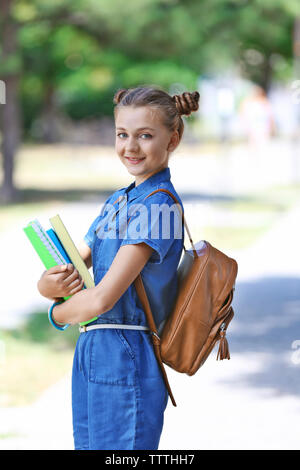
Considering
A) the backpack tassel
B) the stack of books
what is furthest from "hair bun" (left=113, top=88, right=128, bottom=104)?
the backpack tassel

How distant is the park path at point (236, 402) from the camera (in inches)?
162

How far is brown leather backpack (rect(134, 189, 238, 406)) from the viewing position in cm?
243

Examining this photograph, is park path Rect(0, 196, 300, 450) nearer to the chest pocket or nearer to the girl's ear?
the chest pocket

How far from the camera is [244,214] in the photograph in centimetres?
1406

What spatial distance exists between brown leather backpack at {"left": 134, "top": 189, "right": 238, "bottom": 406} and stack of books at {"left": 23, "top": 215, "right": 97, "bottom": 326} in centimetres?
→ 19

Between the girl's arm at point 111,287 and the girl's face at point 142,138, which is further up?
the girl's face at point 142,138

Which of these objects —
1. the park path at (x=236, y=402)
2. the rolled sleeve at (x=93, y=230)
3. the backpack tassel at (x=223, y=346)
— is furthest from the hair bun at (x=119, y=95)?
the park path at (x=236, y=402)

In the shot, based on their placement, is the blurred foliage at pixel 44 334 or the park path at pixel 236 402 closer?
the park path at pixel 236 402

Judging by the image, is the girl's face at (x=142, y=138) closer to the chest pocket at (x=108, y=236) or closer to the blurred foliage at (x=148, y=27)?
the chest pocket at (x=108, y=236)

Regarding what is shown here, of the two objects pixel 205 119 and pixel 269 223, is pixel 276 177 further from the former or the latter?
pixel 205 119

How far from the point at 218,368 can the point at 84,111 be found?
34.1 meters

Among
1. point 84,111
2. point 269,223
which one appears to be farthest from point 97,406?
point 84,111

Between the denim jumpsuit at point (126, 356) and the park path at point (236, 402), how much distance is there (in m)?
1.65
